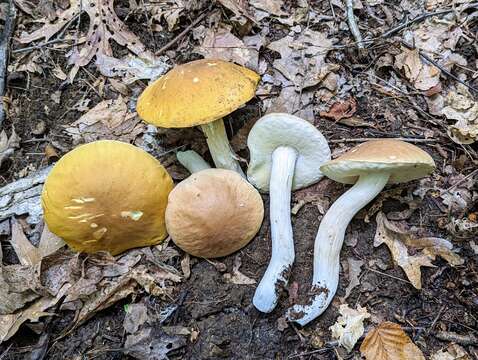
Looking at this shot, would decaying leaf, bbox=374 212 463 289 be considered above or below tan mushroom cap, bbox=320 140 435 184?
below

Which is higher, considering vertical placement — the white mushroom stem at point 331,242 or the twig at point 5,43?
the twig at point 5,43

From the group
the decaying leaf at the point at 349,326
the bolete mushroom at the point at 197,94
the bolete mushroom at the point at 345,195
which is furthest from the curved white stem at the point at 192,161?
the decaying leaf at the point at 349,326

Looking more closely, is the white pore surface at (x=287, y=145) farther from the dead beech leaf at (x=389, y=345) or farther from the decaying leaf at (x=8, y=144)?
the decaying leaf at (x=8, y=144)

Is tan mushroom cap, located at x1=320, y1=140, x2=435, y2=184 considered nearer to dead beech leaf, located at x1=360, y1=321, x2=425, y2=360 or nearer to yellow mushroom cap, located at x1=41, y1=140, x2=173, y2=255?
dead beech leaf, located at x1=360, y1=321, x2=425, y2=360

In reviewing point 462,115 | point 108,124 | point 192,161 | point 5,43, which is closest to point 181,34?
point 108,124

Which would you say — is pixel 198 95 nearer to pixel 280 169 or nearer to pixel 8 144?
pixel 280 169

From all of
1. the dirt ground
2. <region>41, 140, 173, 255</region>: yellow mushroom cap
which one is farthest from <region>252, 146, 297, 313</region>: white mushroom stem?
<region>41, 140, 173, 255</region>: yellow mushroom cap
